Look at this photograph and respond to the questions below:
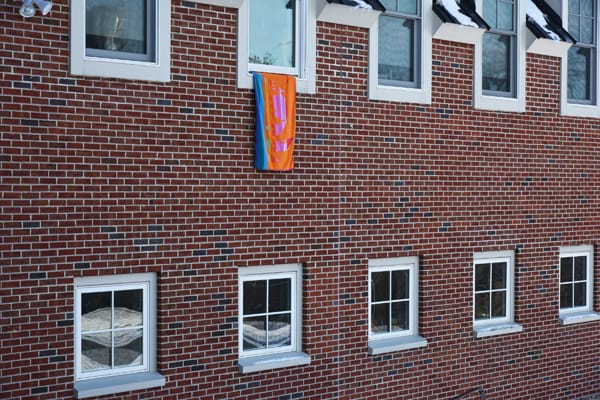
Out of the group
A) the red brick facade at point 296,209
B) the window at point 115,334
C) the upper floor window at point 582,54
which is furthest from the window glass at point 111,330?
the upper floor window at point 582,54

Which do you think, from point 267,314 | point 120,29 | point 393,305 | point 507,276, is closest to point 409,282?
point 393,305

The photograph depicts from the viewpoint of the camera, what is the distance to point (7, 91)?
7270mm

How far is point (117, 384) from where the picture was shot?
307 inches

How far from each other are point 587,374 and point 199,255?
7.37 metres

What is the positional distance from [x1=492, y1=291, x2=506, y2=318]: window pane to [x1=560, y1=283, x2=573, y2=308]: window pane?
1.44 m

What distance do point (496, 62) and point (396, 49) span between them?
201 cm

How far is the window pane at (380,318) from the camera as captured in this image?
1005cm

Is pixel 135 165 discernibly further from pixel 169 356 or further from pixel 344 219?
pixel 344 219

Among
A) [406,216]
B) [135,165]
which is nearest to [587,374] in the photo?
[406,216]

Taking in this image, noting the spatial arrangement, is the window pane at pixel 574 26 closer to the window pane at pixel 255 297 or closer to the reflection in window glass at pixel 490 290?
the reflection in window glass at pixel 490 290

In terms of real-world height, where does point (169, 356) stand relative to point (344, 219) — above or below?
below

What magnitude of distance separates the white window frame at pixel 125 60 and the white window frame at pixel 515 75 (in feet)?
15.5

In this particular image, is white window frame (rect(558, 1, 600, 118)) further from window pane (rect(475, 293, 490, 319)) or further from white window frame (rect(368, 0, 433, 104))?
window pane (rect(475, 293, 490, 319))

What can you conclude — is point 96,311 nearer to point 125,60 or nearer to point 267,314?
point 267,314
